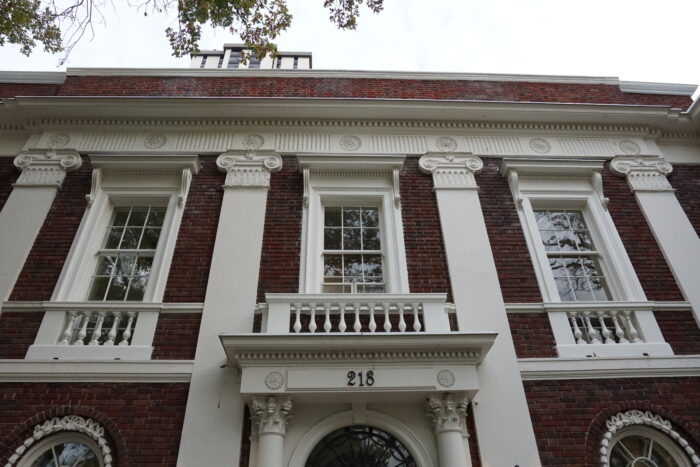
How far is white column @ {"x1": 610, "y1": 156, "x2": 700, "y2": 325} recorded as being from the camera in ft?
24.4

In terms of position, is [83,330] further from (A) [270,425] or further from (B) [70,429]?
(A) [270,425]

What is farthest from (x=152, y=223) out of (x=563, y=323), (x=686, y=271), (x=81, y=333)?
(x=686, y=271)

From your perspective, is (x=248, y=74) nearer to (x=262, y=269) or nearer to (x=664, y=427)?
(x=262, y=269)

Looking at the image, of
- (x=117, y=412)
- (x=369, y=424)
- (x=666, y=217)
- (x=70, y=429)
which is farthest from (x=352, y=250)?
(x=666, y=217)

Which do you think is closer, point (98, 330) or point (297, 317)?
point (297, 317)

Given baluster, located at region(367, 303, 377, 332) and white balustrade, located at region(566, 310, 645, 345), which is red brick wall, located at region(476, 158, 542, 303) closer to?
white balustrade, located at region(566, 310, 645, 345)

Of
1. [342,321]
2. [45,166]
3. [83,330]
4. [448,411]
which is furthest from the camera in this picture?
[45,166]

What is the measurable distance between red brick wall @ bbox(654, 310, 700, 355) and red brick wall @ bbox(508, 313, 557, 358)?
5.51 feet

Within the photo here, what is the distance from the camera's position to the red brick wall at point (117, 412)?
5.71 metres

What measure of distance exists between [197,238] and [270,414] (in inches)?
127

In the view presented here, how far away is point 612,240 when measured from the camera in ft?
26.0

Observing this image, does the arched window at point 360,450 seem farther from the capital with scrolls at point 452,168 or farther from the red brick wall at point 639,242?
the red brick wall at point 639,242

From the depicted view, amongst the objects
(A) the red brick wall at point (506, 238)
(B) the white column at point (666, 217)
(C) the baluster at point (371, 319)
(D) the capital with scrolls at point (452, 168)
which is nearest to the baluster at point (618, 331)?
(A) the red brick wall at point (506, 238)

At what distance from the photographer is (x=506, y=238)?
7.83 metres
